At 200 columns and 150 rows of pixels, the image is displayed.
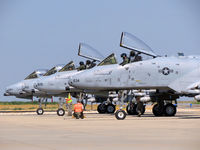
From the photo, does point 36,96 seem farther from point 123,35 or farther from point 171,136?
point 171,136

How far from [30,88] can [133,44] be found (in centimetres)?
1303

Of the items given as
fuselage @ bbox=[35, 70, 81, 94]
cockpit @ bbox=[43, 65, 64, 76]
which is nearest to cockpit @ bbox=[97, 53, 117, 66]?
fuselage @ bbox=[35, 70, 81, 94]

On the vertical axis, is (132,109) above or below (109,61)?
below

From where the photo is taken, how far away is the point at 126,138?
11969mm

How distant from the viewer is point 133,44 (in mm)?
24062

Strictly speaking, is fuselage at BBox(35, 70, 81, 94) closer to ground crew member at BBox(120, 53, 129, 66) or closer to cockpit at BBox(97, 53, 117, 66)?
cockpit at BBox(97, 53, 117, 66)

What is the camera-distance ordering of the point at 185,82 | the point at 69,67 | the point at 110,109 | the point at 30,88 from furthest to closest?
the point at 30,88 < the point at 110,109 < the point at 69,67 < the point at 185,82

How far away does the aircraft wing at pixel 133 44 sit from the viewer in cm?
2400

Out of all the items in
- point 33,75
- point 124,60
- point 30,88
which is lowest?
point 30,88

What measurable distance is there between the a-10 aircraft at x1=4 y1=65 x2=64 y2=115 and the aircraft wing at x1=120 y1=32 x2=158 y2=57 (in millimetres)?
10917

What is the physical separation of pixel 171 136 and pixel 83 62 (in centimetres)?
1954

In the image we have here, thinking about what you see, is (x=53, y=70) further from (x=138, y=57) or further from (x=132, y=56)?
(x=138, y=57)

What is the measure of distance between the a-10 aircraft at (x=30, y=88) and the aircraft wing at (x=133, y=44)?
10.9 meters

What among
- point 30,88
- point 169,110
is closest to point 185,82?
point 169,110
